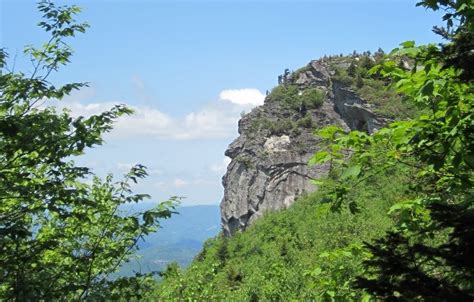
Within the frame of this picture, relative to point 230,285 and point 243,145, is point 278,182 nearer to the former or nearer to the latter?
point 243,145

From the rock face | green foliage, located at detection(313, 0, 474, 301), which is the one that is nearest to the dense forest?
green foliage, located at detection(313, 0, 474, 301)

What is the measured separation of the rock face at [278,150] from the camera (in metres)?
49.6

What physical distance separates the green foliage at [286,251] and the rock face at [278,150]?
4.00m

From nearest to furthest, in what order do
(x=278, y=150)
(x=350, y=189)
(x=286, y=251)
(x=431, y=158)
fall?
(x=431, y=158) → (x=350, y=189) → (x=286, y=251) → (x=278, y=150)

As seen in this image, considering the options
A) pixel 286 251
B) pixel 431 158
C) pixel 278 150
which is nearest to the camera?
pixel 431 158

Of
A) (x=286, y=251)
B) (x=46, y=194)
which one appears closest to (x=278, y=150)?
(x=286, y=251)

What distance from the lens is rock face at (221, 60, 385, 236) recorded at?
49625 mm

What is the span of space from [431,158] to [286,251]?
29.0 meters

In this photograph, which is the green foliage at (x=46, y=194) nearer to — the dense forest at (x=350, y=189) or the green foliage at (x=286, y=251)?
the dense forest at (x=350, y=189)

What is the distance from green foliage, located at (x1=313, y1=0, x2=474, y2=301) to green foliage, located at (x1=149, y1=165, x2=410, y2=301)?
8.03m

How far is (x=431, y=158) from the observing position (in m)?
3.61

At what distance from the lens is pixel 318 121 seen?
53406 mm

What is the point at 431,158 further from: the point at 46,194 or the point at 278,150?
the point at 278,150

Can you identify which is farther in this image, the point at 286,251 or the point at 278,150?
the point at 278,150
